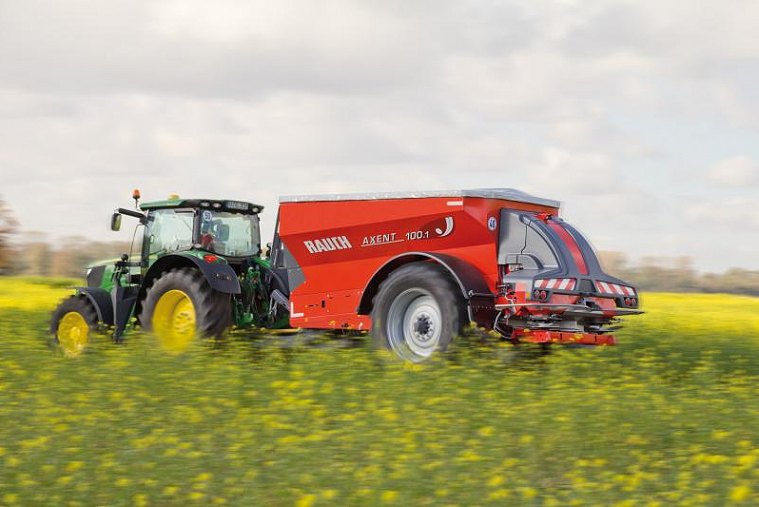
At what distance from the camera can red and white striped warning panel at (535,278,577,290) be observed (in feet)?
36.9

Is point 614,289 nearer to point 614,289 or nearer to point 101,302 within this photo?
point 614,289

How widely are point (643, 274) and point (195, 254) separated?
2008 centimetres

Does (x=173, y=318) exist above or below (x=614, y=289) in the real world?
below

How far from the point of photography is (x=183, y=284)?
43.1 feet

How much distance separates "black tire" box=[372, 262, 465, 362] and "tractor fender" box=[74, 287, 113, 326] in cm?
460

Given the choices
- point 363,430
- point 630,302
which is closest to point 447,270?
point 630,302

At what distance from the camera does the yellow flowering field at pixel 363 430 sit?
671cm

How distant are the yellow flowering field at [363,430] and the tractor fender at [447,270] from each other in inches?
25.3

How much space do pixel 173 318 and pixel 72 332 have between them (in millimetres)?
2134

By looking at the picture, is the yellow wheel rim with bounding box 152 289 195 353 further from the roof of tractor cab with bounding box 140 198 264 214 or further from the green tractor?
the roof of tractor cab with bounding box 140 198 264 214

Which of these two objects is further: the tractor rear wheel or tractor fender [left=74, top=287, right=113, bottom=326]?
tractor fender [left=74, top=287, right=113, bottom=326]

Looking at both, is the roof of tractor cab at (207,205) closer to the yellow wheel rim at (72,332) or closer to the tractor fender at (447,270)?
the yellow wheel rim at (72,332)

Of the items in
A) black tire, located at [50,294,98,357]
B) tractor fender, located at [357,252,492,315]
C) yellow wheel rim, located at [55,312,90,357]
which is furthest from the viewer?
yellow wheel rim, located at [55,312,90,357]

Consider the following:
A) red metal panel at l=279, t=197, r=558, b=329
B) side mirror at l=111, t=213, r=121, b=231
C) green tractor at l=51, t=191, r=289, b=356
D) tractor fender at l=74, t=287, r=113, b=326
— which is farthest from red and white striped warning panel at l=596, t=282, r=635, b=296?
tractor fender at l=74, t=287, r=113, b=326
